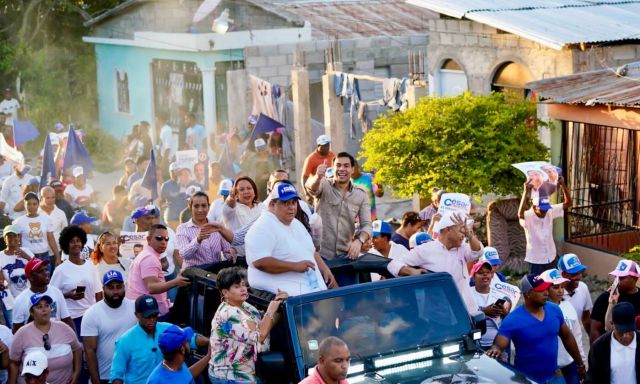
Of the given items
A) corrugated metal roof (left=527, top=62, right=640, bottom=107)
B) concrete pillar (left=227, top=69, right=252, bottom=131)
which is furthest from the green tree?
concrete pillar (left=227, top=69, right=252, bottom=131)

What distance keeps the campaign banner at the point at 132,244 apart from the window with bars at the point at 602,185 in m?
6.44

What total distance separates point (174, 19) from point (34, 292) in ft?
66.9

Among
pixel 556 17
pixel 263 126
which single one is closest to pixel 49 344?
pixel 556 17

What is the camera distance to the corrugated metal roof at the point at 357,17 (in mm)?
27547

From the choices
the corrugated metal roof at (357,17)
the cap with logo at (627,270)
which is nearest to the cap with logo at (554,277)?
the cap with logo at (627,270)

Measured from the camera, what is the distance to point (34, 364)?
332 inches

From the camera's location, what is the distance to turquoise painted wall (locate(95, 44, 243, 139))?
86.2 ft

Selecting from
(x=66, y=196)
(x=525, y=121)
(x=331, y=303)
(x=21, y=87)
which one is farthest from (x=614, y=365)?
(x=21, y=87)

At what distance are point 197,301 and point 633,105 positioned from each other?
686 cm

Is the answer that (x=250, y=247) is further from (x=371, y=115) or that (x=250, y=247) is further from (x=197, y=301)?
(x=371, y=115)

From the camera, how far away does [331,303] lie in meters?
8.00

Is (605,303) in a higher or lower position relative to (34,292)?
lower

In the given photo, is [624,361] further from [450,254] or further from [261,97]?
[261,97]

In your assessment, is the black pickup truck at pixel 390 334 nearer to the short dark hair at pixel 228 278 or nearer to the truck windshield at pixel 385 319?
the truck windshield at pixel 385 319
